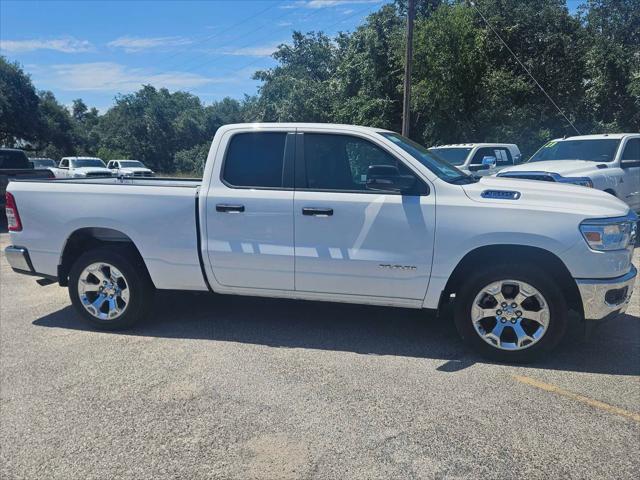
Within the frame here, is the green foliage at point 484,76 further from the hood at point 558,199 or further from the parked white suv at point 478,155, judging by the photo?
the hood at point 558,199

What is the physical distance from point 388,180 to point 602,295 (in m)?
1.87

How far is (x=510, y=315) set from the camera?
14.0ft

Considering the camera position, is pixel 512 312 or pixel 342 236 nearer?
pixel 512 312

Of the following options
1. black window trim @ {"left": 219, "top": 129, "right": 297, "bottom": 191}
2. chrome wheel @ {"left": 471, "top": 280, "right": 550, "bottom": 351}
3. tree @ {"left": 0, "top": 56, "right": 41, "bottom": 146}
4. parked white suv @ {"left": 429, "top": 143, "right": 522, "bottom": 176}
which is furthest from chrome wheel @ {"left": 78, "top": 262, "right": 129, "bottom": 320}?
tree @ {"left": 0, "top": 56, "right": 41, "bottom": 146}

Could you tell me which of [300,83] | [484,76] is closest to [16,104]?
[300,83]

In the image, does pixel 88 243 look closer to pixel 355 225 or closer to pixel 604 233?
pixel 355 225

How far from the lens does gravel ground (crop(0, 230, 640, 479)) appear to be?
3008 millimetres

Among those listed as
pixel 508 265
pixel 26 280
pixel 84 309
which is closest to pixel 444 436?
pixel 508 265

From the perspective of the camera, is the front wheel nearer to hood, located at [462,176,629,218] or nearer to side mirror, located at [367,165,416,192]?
hood, located at [462,176,629,218]

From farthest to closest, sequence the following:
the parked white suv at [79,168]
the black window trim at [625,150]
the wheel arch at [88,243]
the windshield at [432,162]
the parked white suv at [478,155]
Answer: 1. the parked white suv at [79,168]
2. the parked white suv at [478,155]
3. the black window trim at [625,150]
4. the wheel arch at [88,243]
5. the windshield at [432,162]

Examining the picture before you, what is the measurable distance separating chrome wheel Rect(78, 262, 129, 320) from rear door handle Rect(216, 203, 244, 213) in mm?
1254

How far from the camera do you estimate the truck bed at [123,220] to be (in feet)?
16.1

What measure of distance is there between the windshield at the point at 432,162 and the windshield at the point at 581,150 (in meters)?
6.73

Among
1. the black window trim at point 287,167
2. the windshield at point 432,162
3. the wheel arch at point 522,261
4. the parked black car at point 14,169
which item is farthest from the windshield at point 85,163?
the wheel arch at point 522,261
